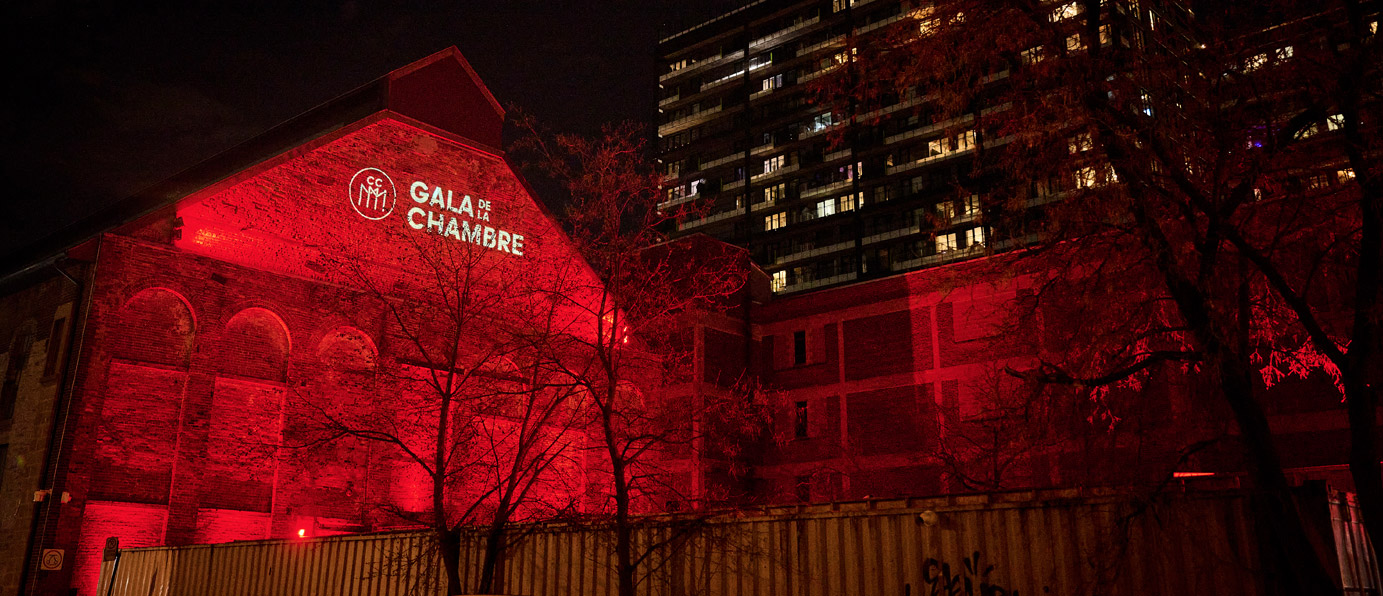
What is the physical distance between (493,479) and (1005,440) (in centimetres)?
1851

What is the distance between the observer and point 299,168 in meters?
28.7

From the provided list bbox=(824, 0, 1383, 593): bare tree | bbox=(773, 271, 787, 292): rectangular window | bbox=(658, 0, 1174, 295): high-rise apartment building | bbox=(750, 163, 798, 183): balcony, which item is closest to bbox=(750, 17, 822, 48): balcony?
bbox=(658, 0, 1174, 295): high-rise apartment building

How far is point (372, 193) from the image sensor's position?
30.0 m

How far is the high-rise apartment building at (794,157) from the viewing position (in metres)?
80.9

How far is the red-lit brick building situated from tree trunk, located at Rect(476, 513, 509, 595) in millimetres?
6755

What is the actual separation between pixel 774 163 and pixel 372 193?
2515 inches

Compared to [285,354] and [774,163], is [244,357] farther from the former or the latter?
[774,163]

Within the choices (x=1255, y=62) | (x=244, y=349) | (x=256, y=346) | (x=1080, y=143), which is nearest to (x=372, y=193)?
(x=256, y=346)

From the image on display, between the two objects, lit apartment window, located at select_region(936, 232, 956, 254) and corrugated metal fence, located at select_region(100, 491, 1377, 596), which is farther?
lit apartment window, located at select_region(936, 232, 956, 254)

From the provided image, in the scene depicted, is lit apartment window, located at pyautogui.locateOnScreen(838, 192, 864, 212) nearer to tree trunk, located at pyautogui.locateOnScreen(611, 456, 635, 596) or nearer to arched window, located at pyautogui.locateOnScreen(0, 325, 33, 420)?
arched window, located at pyautogui.locateOnScreen(0, 325, 33, 420)

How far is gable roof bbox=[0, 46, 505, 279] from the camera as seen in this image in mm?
31359

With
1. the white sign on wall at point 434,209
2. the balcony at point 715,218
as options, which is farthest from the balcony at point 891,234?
the white sign on wall at point 434,209

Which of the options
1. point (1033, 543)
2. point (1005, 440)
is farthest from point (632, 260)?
point (1033, 543)

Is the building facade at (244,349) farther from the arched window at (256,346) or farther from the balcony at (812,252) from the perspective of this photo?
the balcony at (812,252)
